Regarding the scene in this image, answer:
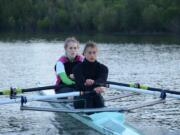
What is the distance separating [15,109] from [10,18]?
88.7 m

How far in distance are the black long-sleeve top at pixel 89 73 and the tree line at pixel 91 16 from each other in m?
70.5

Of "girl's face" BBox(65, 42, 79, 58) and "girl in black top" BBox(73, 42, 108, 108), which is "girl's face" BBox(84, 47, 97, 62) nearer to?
"girl in black top" BBox(73, 42, 108, 108)

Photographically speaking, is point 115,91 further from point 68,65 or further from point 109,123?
point 109,123

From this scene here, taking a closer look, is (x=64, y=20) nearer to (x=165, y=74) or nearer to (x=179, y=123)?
(x=165, y=74)

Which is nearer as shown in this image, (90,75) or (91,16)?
(90,75)

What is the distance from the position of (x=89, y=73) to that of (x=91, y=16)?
3130 inches

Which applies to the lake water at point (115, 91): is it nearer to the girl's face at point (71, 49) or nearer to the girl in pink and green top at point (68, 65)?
the girl in pink and green top at point (68, 65)

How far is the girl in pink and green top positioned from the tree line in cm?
6883

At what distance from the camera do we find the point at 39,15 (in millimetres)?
102938

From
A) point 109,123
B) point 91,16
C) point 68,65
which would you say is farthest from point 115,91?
point 91,16

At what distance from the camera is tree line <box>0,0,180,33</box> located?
82125mm

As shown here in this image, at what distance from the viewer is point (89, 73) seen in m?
11.9

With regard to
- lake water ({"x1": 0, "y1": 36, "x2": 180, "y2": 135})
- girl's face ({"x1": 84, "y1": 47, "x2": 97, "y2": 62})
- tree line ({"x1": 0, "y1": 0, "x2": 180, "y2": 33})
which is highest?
tree line ({"x1": 0, "y1": 0, "x2": 180, "y2": 33})

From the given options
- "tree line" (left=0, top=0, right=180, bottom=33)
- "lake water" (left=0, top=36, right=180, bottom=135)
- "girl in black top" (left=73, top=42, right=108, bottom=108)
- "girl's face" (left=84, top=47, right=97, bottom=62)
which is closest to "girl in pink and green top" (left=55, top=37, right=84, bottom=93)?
"lake water" (left=0, top=36, right=180, bottom=135)
